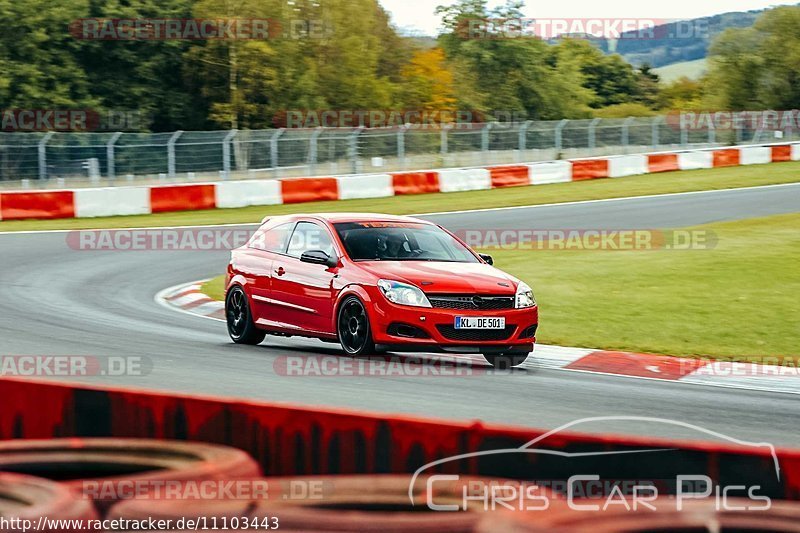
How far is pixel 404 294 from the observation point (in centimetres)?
1093

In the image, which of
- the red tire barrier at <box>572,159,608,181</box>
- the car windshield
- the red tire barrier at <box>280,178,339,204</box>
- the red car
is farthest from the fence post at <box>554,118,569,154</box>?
the car windshield

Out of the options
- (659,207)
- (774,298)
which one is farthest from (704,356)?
(659,207)

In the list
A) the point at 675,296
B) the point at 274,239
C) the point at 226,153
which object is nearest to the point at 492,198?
the point at 226,153

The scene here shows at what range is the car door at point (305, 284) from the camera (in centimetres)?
1162

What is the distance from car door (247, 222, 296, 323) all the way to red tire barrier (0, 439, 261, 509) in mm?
7087

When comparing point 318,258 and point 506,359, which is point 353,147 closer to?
point 318,258

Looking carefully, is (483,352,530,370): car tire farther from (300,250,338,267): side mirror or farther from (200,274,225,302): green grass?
(200,274,225,302): green grass

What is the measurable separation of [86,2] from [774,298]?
46.1 m

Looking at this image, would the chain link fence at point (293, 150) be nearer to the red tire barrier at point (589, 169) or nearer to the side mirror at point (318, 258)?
the red tire barrier at point (589, 169)

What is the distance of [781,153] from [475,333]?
34326 mm

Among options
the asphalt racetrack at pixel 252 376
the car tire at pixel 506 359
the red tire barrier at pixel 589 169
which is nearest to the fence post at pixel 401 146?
the red tire barrier at pixel 589 169

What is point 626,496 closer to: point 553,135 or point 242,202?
point 242,202

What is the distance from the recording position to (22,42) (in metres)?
53.3

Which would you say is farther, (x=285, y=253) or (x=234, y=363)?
(x=285, y=253)
